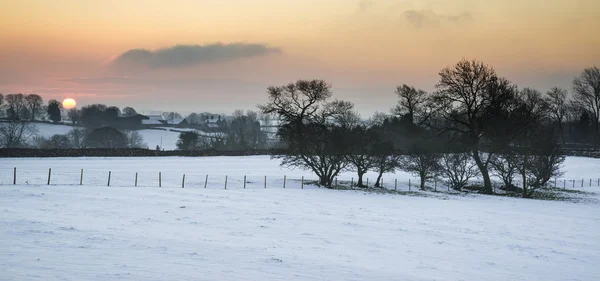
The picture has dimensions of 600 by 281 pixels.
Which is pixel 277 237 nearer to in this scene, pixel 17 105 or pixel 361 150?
pixel 361 150

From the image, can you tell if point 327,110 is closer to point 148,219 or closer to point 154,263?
point 148,219

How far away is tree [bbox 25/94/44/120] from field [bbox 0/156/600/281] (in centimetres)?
16804

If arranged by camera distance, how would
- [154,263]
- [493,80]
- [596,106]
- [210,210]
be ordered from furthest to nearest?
[596,106], [493,80], [210,210], [154,263]

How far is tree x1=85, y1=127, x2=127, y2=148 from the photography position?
106 m

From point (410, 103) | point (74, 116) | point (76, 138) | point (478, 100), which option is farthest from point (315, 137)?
point (74, 116)

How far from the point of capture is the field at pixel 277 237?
13.9 m

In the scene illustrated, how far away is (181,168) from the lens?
188 feet

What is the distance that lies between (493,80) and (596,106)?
5949cm

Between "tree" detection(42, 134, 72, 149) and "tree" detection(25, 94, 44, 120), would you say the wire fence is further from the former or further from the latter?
"tree" detection(25, 94, 44, 120)

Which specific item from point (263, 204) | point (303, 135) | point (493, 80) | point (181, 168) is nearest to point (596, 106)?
point (493, 80)

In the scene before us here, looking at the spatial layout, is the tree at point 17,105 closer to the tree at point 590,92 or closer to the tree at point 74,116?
the tree at point 74,116

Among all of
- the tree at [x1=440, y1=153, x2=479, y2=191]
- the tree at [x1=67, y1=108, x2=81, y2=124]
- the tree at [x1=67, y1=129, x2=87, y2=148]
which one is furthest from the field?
the tree at [x1=67, y1=108, x2=81, y2=124]

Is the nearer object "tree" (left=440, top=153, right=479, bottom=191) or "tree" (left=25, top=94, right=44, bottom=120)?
"tree" (left=440, top=153, right=479, bottom=191)

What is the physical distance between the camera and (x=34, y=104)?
176 metres
